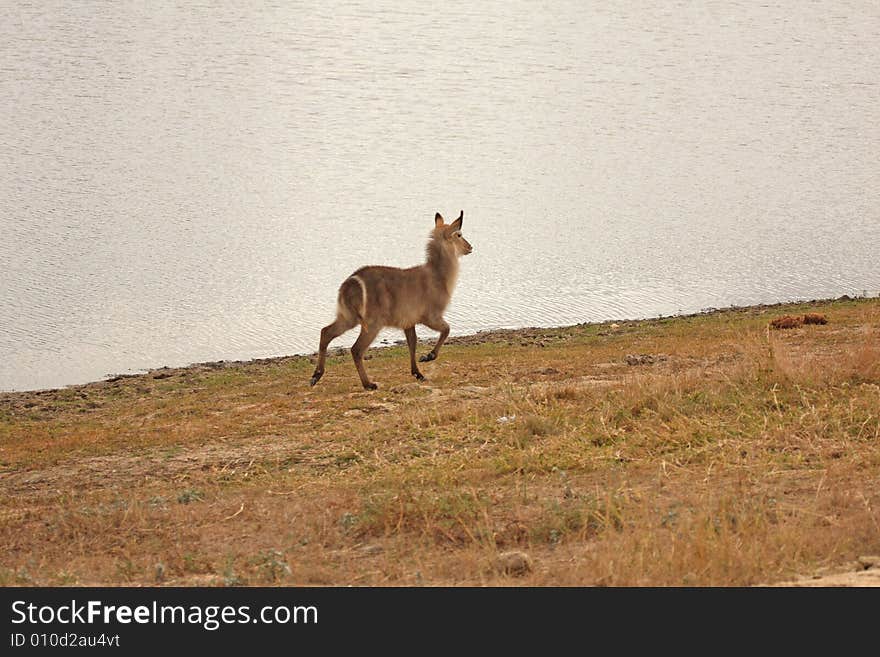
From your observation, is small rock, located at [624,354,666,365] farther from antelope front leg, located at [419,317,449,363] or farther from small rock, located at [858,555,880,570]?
small rock, located at [858,555,880,570]

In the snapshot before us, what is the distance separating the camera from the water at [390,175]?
2061 cm

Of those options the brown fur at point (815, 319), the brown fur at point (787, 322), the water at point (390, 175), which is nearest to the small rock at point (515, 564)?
the brown fur at point (787, 322)

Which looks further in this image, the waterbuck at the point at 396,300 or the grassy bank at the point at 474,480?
the waterbuck at the point at 396,300

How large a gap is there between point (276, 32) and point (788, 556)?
50.3 meters

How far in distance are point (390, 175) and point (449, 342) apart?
13.4 m

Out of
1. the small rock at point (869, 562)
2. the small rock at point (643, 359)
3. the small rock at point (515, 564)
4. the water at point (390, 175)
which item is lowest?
the small rock at point (869, 562)

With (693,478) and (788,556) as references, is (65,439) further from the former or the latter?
(788,556)

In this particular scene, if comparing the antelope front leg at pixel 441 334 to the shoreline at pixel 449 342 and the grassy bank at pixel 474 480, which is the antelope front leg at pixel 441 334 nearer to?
the grassy bank at pixel 474 480

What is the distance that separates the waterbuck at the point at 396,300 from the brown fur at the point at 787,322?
15.2 ft

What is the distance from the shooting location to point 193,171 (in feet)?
97.7

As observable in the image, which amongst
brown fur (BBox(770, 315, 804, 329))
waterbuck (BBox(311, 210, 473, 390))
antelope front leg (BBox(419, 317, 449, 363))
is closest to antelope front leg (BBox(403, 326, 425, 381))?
waterbuck (BBox(311, 210, 473, 390))

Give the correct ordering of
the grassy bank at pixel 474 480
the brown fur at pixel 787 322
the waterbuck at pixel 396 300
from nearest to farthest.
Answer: the grassy bank at pixel 474 480, the waterbuck at pixel 396 300, the brown fur at pixel 787 322

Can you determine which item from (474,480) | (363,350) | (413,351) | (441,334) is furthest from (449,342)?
(474,480)
